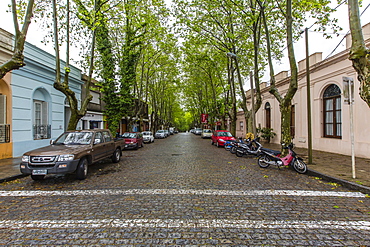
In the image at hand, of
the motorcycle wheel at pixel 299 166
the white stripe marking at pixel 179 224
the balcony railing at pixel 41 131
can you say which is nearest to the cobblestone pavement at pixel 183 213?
the white stripe marking at pixel 179 224

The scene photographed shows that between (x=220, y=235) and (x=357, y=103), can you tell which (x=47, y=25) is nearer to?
(x=220, y=235)

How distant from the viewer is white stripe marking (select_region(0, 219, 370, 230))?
145 inches

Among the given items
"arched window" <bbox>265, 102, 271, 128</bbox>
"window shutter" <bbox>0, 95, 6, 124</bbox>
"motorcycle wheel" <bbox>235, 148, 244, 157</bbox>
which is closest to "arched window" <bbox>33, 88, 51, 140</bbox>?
"window shutter" <bbox>0, 95, 6, 124</bbox>

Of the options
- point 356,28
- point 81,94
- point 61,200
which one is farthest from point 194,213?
point 81,94

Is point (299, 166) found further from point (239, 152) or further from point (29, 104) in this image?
point (29, 104)

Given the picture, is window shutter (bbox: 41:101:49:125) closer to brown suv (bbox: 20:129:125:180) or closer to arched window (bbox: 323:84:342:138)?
brown suv (bbox: 20:129:125:180)

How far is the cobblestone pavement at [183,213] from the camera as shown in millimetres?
3287

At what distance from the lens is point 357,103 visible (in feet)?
37.9

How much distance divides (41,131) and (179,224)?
1292cm

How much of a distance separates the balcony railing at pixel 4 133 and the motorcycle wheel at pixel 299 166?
13.3 meters

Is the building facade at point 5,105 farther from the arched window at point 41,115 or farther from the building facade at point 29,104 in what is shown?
the arched window at point 41,115

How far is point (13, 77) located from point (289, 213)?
13.4 metres

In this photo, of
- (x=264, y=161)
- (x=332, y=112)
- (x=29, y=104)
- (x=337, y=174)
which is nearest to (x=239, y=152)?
(x=264, y=161)

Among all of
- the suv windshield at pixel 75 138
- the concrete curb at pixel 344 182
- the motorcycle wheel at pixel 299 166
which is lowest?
the concrete curb at pixel 344 182
